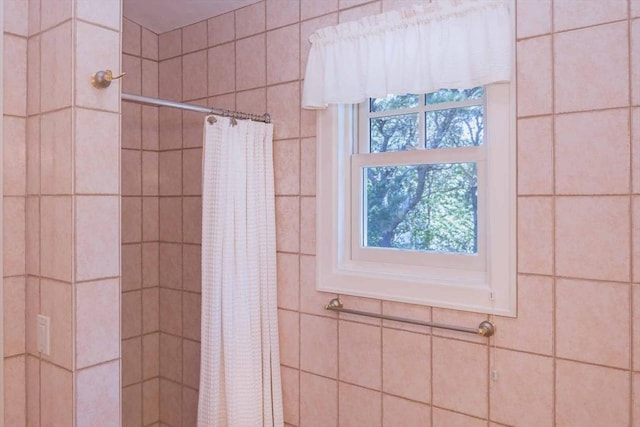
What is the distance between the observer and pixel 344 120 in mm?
1889

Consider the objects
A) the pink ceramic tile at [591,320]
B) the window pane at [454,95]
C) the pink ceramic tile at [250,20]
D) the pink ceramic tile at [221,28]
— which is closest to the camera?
the pink ceramic tile at [591,320]

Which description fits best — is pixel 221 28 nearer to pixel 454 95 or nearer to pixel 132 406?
pixel 454 95

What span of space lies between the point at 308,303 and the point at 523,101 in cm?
111

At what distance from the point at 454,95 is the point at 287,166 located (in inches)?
29.3

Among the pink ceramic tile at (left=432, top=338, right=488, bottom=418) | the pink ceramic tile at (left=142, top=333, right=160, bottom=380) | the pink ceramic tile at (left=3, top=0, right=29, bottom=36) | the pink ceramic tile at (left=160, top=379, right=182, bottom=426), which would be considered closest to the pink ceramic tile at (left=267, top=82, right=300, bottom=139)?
the pink ceramic tile at (left=3, top=0, right=29, bottom=36)

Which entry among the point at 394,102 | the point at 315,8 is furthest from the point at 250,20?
the point at 394,102

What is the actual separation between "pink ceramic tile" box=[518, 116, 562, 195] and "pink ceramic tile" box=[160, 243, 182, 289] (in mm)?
1703

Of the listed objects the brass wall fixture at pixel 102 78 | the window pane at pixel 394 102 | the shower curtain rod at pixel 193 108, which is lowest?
the brass wall fixture at pixel 102 78

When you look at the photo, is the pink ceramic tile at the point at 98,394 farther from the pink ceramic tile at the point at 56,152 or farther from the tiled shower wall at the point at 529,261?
the tiled shower wall at the point at 529,261

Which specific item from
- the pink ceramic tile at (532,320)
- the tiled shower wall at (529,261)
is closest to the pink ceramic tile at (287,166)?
the tiled shower wall at (529,261)

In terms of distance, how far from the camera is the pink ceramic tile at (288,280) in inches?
78.7

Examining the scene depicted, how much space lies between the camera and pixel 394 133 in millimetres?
1837

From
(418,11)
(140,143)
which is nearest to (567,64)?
(418,11)

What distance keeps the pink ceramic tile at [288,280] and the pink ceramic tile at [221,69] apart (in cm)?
85
